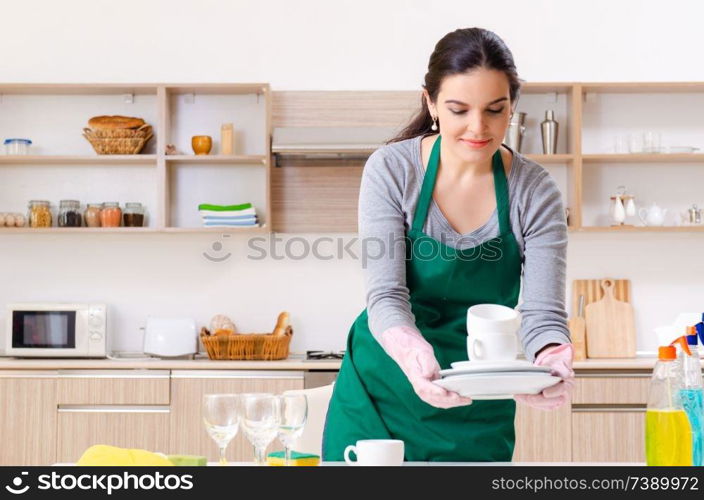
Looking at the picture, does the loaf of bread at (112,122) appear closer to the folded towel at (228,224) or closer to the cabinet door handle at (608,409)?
the folded towel at (228,224)

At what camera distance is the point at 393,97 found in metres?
4.65

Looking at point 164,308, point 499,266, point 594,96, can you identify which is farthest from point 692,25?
point 499,266

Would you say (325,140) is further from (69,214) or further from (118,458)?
(118,458)

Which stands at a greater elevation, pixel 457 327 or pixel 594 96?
pixel 594 96

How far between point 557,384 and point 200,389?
2.67 metres

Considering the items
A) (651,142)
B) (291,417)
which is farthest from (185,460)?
(651,142)

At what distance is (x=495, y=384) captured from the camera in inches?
60.2

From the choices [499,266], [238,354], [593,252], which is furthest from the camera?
[593,252]

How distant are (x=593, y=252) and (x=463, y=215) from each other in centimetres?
282

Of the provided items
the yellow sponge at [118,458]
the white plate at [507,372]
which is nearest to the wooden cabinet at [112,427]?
the white plate at [507,372]

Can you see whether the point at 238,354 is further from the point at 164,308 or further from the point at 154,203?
the point at 154,203

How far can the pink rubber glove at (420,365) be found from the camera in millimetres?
1606

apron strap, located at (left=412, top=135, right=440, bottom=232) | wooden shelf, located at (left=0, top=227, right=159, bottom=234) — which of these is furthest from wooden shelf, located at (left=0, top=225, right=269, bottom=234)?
apron strap, located at (left=412, top=135, right=440, bottom=232)

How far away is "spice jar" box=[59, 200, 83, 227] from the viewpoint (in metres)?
4.49
